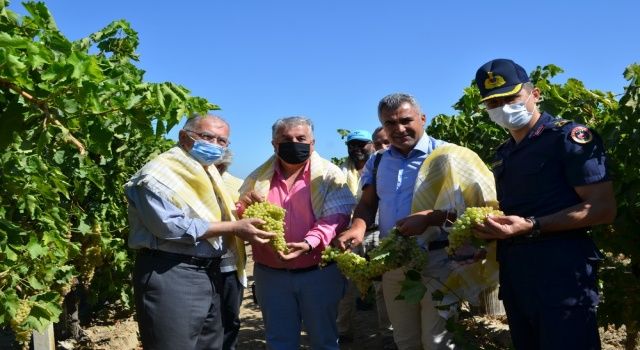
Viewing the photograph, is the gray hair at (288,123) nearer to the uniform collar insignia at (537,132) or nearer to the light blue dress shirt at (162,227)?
the light blue dress shirt at (162,227)

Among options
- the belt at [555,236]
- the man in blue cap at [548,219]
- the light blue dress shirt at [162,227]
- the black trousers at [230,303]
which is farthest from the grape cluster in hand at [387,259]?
the black trousers at [230,303]

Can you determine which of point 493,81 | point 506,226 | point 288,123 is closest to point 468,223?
point 506,226

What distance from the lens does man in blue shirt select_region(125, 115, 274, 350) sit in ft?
10.2

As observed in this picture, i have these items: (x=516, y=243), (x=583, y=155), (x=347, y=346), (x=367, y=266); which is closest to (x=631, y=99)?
(x=583, y=155)

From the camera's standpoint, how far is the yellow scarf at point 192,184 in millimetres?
3184

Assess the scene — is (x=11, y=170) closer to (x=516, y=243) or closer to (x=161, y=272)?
(x=161, y=272)

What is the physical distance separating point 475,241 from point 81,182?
4233 millimetres

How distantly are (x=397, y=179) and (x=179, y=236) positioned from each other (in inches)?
46.5

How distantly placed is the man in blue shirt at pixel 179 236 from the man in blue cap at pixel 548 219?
1259 millimetres

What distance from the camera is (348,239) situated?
3.22 meters

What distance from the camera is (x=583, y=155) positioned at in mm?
2436

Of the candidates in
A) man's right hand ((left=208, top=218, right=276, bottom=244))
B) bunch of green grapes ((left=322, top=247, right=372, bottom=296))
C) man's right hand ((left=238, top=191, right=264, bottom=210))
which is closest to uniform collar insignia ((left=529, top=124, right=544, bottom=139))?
bunch of green grapes ((left=322, top=247, right=372, bottom=296))

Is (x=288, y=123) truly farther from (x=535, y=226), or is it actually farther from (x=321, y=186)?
(x=535, y=226)

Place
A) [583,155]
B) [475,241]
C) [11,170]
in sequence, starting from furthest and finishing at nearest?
[11,170], [475,241], [583,155]
